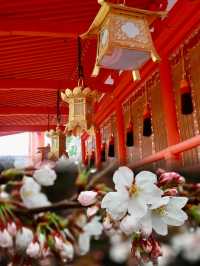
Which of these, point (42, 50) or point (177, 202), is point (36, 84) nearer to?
point (42, 50)

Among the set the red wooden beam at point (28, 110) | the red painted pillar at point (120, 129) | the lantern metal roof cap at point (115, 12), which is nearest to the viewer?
the lantern metal roof cap at point (115, 12)

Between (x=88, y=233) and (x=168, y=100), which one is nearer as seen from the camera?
(x=88, y=233)

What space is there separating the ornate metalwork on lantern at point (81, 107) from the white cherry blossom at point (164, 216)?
294 cm

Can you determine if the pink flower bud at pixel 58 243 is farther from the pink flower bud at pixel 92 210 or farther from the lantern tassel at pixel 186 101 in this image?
the lantern tassel at pixel 186 101

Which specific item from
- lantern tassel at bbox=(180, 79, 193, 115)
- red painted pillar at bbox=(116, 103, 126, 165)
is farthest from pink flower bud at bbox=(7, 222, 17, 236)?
red painted pillar at bbox=(116, 103, 126, 165)

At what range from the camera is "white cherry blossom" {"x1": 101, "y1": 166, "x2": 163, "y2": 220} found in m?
0.47

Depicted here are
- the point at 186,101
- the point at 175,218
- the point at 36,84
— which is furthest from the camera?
the point at 36,84

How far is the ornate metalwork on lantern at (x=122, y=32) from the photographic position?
84.6 inches

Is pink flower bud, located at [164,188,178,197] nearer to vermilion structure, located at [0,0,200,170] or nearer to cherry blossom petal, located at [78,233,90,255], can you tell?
cherry blossom petal, located at [78,233,90,255]

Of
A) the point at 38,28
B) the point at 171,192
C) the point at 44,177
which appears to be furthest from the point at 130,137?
the point at 44,177

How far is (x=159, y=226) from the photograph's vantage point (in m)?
0.49

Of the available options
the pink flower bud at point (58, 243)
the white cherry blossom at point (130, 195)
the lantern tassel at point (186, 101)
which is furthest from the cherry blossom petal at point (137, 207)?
the lantern tassel at point (186, 101)

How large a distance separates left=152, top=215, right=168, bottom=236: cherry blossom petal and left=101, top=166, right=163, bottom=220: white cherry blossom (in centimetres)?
3

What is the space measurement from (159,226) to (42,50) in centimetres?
410
